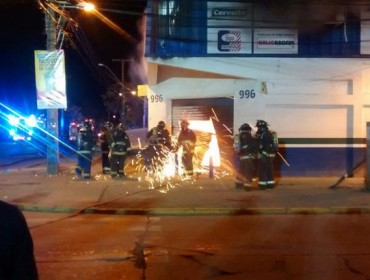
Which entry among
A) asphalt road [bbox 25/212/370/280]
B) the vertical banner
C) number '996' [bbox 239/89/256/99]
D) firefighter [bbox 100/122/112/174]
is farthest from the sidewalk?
number '996' [bbox 239/89/256/99]

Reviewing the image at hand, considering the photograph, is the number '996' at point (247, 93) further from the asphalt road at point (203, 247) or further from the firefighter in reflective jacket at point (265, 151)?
the asphalt road at point (203, 247)

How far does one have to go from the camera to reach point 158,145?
17953 millimetres

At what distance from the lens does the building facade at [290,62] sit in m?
17.6

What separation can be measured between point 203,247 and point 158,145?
9.43m

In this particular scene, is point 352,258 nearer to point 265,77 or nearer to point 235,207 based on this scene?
point 235,207

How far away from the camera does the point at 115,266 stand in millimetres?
7629

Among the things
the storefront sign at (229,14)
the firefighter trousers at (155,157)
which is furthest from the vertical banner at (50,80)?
the storefront sign at (229,14)

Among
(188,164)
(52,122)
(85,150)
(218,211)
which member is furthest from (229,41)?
(218,211)

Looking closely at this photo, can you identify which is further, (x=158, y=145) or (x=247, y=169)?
(x=158, y=145)

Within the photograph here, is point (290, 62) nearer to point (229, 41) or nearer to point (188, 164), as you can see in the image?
point (229, 41)

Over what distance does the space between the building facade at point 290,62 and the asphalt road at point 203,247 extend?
20.5 ft

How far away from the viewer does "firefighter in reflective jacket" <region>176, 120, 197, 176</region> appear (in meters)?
17.8

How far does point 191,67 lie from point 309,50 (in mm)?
3665

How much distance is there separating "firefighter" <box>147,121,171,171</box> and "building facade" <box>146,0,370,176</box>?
2067 millimetres
